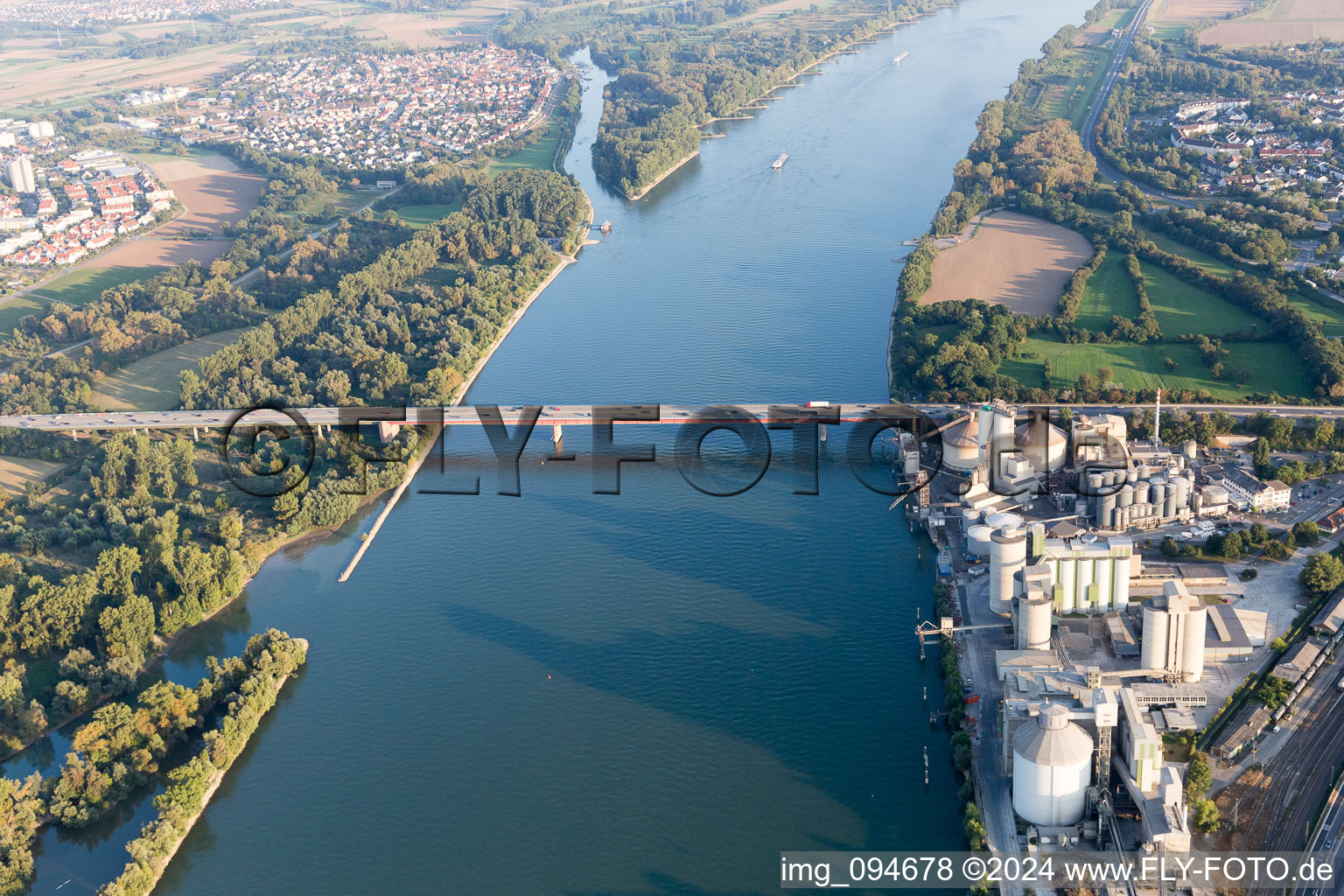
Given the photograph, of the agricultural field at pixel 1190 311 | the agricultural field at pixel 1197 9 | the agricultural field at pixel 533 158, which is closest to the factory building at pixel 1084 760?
the agricultural field at pixel 1190 311

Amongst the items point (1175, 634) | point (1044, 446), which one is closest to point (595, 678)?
point (1175, 634)

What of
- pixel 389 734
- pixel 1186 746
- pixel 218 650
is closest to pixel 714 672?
pixel 389 734

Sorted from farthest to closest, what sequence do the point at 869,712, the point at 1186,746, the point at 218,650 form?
the point at 218,650 < the point at 869,712 < the point at 1186,746

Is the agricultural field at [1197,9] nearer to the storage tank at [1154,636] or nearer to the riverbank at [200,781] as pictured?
the storage tank at [1154,636]

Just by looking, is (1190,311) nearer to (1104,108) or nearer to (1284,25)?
(1104,108)

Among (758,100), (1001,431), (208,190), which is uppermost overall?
(758,100)

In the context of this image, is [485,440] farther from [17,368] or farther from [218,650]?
[17,368]

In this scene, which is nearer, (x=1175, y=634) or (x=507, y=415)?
(x=1175, y=634)
